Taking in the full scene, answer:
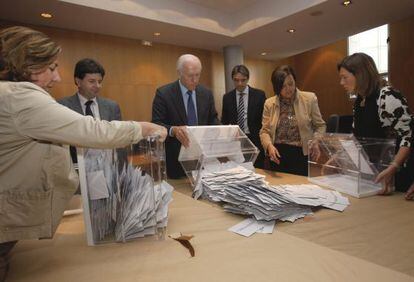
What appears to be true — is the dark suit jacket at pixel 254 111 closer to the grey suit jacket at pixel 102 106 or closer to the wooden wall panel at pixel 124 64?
the grey suit jacket at pixel 102 106

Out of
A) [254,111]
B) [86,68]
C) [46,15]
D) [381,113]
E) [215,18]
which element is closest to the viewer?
[381,113]

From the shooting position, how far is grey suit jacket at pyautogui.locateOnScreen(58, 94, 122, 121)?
7.34 ft

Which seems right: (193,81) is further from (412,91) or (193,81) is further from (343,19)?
(412,91)

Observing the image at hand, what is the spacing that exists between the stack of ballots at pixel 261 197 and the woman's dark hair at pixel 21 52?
0.76m

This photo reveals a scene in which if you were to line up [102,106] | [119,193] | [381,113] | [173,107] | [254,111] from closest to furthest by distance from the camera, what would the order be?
[119,193], [381,113], [173,107], [102,106], [254,111]

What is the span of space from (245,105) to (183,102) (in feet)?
4.32

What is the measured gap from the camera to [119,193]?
940 mm

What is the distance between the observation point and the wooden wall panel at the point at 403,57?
490 cm

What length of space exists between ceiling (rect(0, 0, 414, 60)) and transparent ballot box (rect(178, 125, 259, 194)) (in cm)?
302

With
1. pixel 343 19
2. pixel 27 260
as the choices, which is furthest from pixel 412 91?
pixel 27 260

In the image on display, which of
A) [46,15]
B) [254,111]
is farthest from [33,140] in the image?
[46,15]

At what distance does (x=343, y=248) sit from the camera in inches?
31.2

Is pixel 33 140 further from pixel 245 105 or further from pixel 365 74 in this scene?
pixel 245 105

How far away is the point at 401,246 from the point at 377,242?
0.05 meters
